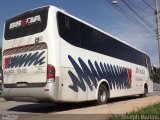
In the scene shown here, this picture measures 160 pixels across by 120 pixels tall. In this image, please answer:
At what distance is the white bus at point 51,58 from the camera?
11.3m

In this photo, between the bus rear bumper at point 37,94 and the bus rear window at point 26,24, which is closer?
the bus rear bumper at point 37,94

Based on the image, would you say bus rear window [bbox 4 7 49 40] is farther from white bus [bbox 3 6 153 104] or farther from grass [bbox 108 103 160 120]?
grass [bbox 108 103 160 120]

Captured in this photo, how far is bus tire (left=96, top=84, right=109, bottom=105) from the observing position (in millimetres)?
14620

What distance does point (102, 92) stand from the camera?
15.1 m

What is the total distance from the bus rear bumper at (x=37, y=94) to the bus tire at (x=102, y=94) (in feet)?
12.6

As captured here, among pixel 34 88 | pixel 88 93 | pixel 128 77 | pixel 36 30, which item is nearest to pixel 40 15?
pixel 36 30

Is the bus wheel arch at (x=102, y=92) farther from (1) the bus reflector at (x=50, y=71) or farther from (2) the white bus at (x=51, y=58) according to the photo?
(1) the bus reflector at (x=50, y=71)

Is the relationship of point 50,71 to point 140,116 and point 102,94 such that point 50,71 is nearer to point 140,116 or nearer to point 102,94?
point 140,116

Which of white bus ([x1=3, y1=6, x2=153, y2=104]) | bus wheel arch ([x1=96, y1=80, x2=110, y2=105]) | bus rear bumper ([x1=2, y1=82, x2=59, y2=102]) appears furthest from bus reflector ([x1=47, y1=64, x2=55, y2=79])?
bus wheel arch ([x1=96, y1=80, x2=110, y2=105])

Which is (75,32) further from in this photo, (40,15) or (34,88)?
(34,88)

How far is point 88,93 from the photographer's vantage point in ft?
44.0

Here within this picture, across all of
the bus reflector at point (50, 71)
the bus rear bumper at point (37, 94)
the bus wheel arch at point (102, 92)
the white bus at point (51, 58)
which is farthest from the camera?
the bus wheel arch at point (102, 92)


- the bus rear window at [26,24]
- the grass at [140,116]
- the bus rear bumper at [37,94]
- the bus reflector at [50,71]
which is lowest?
the grass at [140,116]

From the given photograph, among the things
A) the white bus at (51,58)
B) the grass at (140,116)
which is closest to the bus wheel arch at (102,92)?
the white bus at (51,58)
